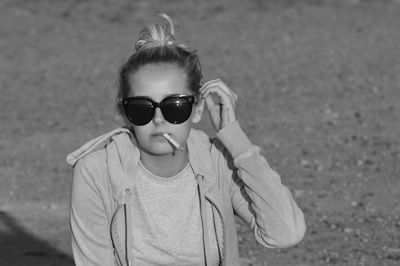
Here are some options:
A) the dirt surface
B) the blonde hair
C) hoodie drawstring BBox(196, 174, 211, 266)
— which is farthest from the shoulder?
the dirt surface

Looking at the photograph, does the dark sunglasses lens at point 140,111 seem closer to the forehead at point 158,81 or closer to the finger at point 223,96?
the forehead at point 158,81

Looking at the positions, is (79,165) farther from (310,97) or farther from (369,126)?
(310,97)

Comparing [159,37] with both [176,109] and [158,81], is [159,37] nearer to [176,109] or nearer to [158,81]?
[158,81]

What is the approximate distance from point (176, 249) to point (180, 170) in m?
0.30

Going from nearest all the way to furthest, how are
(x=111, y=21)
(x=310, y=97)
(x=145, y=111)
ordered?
(x=145, y=111)
(x=310, y=97)
(x=111, y=21)

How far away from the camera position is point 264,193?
401 centimetres

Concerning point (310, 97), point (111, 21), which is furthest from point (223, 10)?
point (310, 97)

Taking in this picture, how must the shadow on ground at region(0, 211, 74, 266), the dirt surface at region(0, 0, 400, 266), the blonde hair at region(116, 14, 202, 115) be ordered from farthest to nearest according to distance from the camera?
the dirt surface at region(0, 0, 400, 266) < the shadow on ground at region(0, 211, 74, 266) < the blonde hair at region(116, 14, 202, 115)

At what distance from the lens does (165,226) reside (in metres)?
4.07

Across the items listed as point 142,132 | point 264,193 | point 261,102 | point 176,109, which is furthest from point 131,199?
point 261,102

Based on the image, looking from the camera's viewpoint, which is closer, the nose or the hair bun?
the nose

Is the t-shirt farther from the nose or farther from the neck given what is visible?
the nose

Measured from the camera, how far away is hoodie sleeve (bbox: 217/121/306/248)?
4.01 metres

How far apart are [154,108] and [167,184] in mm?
299
